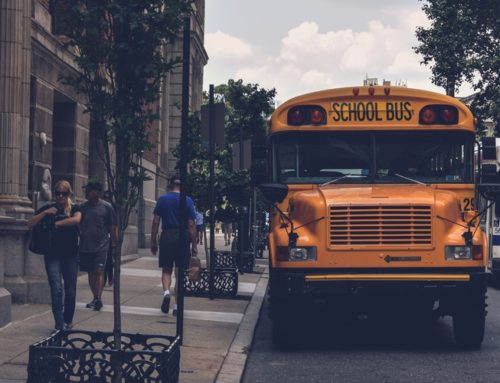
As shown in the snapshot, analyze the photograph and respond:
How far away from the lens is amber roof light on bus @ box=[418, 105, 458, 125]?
12.0 m

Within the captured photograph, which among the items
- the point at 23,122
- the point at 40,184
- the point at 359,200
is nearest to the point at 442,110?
the point at 359,200

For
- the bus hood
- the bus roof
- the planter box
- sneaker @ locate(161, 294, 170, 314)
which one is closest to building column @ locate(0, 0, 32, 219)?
sneaker @ locate(161, 294, 170, 314)

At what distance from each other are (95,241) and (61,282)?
8.60 feet

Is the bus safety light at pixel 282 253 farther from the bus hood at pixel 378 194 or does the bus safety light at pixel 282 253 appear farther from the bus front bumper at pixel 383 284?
the bus hood at pixel 378 194

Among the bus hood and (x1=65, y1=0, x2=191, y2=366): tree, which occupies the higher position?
(x1=65, y1=0, x2=191, y2=366): tree

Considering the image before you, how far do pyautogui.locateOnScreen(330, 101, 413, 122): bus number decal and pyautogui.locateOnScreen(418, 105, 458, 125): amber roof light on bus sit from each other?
0.52 feet

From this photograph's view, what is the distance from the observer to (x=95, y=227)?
13867 millimetres

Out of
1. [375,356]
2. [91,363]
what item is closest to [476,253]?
[375,356]

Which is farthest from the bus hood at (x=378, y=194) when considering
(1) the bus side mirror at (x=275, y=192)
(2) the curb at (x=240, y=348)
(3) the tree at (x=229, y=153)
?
(3) the tree at (x=229, y=153)

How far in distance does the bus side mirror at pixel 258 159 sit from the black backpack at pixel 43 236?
2428mm

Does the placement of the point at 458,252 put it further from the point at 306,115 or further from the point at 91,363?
the point at 91,363

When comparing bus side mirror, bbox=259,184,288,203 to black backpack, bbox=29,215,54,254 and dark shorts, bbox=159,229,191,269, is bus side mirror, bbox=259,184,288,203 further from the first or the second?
dark shorts, bbox=159,229,191,269

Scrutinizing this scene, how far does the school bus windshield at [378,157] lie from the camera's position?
1193cm

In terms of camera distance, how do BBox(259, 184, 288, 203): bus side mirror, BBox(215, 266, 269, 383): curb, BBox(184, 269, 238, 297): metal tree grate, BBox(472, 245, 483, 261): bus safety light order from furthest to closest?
BBox(184, 269, 238, 297): metal tree grate, BBox(259, 184, 288, 203): bus side mirror, BBox(472, 245, 483, 261): bus safety light, BBox(215, 266, 269, 383): curb
